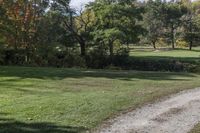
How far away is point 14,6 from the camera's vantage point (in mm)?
42406

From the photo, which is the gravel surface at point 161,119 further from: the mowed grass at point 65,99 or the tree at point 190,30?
the tree at point 190,30

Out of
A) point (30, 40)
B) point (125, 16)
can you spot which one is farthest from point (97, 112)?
point (125, 16)

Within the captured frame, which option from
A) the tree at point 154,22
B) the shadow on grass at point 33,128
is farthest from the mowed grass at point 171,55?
the shadow on grass at point 33,128

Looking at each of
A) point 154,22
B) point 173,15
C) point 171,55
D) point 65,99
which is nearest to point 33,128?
point 65,99

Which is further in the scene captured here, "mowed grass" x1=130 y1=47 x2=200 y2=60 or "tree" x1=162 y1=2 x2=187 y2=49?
"tree" x1=162 y1=2 x2=187 y2=49

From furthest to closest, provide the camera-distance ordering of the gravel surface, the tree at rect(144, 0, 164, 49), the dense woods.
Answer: the tree at rect(144, 0, 164, 49) → the dense woods → the gravel surface

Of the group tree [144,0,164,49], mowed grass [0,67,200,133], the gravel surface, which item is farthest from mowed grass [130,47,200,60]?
the gravel surface

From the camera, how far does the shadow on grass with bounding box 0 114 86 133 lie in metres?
10.7

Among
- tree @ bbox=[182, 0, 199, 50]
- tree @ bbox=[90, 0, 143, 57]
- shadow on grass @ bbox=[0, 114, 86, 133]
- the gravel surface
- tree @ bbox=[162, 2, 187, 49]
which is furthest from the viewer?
tree @ bbox=[162, 2, 187, 49]

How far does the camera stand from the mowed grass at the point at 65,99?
11507 mm

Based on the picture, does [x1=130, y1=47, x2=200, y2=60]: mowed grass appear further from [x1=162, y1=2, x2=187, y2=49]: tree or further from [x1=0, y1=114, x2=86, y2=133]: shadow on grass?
[x1=0, y1=114, x2=86, y2=133]: shadow on grass

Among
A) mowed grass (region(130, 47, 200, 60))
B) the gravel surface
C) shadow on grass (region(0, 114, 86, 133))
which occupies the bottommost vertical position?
mowed grass (region(130, 47, 200, 60))

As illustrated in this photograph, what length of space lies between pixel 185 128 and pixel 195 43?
246ft

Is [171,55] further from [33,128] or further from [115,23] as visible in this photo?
[33,128]
